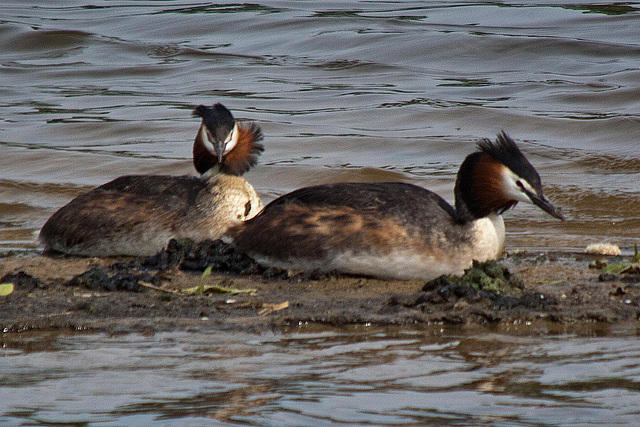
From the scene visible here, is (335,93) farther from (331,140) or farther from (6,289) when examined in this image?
(6,289)

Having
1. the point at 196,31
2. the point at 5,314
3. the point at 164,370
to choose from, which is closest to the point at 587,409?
the point at 164,370

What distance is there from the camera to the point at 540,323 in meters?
4.86

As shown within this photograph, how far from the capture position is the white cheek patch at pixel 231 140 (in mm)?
7426

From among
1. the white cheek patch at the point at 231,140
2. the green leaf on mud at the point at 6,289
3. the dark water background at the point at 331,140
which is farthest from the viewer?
the white cheek patch at the point at 231,140

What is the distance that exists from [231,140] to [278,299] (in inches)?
89.2

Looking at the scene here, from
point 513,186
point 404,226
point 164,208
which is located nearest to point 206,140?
point 164,208

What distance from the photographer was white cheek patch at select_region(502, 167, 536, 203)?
242 inches

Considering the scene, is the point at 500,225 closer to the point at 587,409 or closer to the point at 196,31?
the point at 587,409

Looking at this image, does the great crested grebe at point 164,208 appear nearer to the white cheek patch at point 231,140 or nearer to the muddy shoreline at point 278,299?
the white cheek patch at point 231,140

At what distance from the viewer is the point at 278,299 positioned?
551 centimetres

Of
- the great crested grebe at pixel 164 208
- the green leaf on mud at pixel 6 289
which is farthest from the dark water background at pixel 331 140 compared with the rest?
the great crested grebe at pixel 164 208

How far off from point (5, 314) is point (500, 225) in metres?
3.10

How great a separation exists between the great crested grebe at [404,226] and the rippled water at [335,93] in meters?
1.44

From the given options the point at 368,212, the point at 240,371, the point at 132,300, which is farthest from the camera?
the point at 368,212
